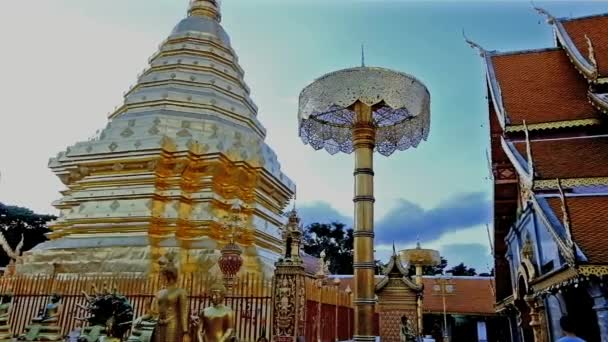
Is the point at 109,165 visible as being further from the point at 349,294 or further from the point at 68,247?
the point at 349,294

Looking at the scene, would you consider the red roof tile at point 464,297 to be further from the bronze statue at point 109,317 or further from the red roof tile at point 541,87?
the bronze statue at point 109,317

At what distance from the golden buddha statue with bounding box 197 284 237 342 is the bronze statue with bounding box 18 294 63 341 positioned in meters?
3.18

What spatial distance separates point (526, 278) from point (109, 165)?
26.7ft

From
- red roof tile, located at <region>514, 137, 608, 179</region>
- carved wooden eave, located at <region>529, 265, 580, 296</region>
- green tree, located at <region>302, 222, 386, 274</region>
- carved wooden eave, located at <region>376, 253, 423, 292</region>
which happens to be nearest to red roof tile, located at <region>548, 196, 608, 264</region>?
carved wooden eave, located at <region>529, 265, 580, 296</region>

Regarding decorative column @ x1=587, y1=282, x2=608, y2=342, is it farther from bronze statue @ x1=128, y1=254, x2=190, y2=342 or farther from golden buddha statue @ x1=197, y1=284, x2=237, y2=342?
bronze statue @ x1=128, y1=254, x2=190, y2=342

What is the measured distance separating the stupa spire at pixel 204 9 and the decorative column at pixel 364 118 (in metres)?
6.94

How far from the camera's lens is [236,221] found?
988 cm

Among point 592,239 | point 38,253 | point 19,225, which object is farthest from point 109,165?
point 19,225

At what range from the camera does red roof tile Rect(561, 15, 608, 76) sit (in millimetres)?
9117

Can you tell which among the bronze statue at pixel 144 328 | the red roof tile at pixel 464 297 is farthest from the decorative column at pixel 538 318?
the red roof tile at pixel 464 297

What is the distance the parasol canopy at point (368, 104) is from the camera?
768 cm

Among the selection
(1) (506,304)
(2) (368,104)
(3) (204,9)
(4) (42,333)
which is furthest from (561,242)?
(3) (204,9)

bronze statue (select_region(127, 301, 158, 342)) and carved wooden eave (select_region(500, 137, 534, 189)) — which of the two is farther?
carved wooden eave (select_region(500, 137, 534, 189))

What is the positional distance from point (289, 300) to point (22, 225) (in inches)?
1146
